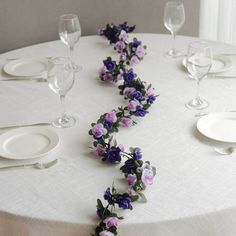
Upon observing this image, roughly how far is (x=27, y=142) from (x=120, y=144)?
258mm

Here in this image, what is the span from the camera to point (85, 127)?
146 centimetres

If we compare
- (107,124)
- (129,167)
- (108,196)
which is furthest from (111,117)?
(108,196)

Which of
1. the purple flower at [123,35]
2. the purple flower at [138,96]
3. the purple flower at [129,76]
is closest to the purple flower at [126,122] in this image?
the purple flower at [138,96]


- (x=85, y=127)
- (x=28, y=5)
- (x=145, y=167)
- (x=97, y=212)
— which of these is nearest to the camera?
(x=97, y=212)

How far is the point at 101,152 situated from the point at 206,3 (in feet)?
5.76

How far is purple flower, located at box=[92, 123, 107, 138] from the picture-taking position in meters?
1.31

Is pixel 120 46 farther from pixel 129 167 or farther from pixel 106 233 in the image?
pixel 106 233

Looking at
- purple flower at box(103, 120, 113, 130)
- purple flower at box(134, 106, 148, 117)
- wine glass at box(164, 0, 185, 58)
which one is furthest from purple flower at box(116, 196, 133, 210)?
wine glass at box(164, 0, 185, 58)

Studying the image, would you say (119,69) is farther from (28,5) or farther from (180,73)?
(28,5)

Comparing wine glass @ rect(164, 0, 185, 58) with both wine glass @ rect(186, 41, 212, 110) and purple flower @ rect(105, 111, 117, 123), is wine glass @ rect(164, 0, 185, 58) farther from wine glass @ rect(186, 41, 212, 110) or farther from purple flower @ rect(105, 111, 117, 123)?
purple flower @ rect(105, 111, 117, 123)

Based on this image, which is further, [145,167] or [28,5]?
[28,5]

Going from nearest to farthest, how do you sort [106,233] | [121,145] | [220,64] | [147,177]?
[106,233]
[147,177]
[121,145]
[220,64]

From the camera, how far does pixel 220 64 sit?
1835 millimetres

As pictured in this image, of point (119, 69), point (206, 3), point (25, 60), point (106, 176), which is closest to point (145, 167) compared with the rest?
point (106, 176)
